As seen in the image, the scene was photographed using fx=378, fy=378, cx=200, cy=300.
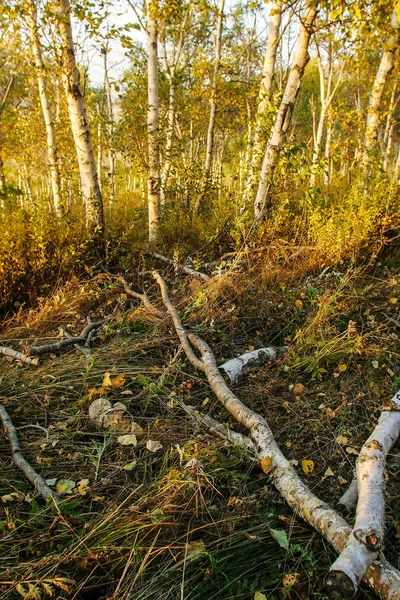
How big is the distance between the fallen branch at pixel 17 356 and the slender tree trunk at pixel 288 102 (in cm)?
351

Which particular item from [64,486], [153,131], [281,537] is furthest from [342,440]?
[153,131]

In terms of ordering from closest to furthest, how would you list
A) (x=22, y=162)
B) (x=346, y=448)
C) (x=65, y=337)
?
(x=346, y=448) < (x=65, y=337) < (x=22, y=162)

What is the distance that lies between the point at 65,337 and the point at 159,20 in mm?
5076

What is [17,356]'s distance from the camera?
10.4 feet

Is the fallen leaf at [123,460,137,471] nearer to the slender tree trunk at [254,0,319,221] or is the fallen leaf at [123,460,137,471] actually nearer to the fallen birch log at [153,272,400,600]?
the fallen birch log at [153,272,400,600]

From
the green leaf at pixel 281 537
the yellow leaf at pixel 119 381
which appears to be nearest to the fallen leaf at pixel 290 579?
the green leaf at pixel 281 537

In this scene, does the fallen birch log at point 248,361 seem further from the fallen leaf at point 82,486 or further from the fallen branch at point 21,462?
the fallen branch at point 21,462

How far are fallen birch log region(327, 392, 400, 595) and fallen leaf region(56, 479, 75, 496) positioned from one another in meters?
1.32

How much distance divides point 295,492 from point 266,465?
0.23 metres

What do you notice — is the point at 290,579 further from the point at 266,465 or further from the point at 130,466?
the point at 130,466

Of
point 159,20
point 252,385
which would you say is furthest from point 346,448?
point 159,20

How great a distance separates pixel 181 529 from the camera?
1.83m

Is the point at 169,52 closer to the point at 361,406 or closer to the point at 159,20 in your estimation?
the point at 159,20

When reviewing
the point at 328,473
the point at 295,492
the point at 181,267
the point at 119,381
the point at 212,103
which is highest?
the point at 212,103
